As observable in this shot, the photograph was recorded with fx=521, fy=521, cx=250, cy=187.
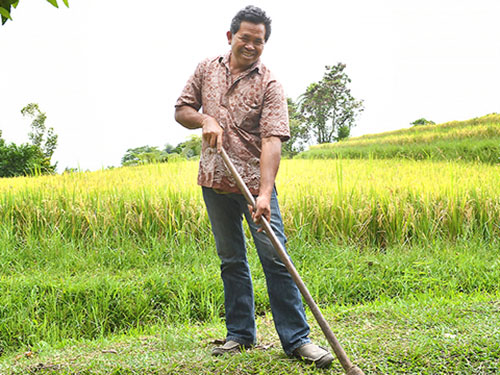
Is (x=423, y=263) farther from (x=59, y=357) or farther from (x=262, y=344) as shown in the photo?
(x=59, y=357)

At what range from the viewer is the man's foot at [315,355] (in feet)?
8.82

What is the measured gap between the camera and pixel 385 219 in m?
5.64

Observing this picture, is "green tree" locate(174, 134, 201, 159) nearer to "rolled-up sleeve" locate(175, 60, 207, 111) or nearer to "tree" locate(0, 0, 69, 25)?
"rolled-up sleeve" locate(175, 60, 207, 111)

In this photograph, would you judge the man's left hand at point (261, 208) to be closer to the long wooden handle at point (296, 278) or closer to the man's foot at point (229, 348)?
the long wooden handle at point (296, 278)

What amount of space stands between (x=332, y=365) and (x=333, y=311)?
4.01 feet

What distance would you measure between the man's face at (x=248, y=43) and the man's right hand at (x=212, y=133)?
1.15 feet

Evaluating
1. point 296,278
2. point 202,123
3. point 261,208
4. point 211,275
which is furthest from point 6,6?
point 211,275

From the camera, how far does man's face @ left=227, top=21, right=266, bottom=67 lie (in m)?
2.59

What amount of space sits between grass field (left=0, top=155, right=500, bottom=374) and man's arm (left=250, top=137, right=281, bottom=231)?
0.85 metres

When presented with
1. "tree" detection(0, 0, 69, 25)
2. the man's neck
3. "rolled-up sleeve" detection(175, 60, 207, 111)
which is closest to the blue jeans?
"rolled-up sleeve" detection(175, 60, 207, 111)

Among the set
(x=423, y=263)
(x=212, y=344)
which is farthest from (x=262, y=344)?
(x=423, y=263)

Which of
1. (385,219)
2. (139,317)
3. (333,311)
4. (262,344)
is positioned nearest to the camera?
(262,344)

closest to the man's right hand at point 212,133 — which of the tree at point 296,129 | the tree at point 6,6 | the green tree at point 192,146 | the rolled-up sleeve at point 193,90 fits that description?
the rolled-up sleeve at point 193,90

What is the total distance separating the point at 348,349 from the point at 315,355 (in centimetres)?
36
